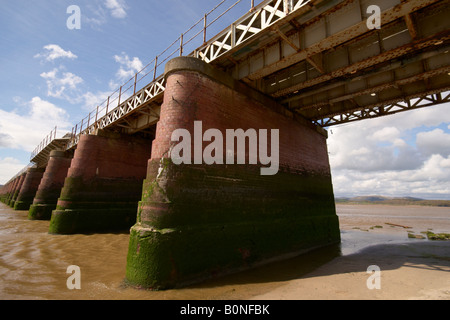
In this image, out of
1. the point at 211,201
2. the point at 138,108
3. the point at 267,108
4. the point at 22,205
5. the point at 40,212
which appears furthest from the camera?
the point at 22,205

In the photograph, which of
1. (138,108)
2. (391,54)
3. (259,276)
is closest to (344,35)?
(391,54)

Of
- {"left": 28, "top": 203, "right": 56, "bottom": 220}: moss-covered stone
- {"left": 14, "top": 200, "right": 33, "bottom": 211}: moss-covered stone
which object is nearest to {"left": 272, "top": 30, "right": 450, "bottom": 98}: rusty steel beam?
{"left": 28, "top": 203, "right": 56, "bottom": 220}: moss-covered stone

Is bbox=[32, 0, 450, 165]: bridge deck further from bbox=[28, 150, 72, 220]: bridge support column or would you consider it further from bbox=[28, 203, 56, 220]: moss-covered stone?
bbox=[28, 203, 56, 220]: moss-covered stone

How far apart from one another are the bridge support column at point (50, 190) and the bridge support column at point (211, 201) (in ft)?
56.4

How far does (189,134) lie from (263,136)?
3.33 meters

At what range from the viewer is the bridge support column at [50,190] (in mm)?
17781

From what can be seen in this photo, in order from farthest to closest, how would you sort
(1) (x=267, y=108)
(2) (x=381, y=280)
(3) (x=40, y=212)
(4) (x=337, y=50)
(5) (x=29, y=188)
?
(5) (x=29, y=188) < (3) (x=40, y=212) < (1) (x=267, y=108) < (4) (x=337, y=50) < (2) (x=381, y=280)

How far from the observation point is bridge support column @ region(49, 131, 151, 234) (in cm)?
1244

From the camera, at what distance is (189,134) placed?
20.1 feet

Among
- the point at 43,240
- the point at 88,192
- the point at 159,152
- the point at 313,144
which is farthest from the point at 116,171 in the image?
the point at 313,144

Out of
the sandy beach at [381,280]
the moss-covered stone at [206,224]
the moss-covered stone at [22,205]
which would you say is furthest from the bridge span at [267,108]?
the moss-covered stone at [22,205]

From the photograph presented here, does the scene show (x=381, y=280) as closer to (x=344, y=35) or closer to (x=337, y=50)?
(x=344, y=35)

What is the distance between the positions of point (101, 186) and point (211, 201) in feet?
32.5

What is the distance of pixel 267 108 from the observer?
355 inches
